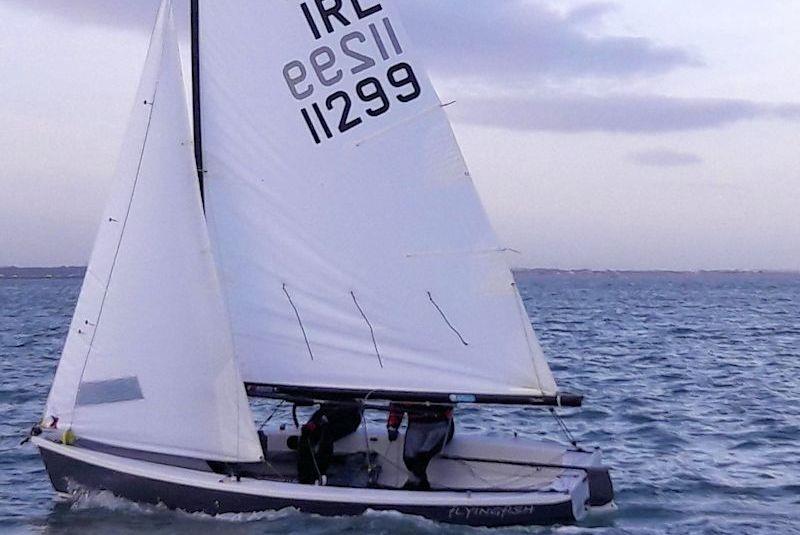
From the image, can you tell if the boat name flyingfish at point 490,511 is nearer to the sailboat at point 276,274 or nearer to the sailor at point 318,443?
the sailboat at point 276,274

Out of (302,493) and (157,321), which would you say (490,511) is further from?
(157,321)

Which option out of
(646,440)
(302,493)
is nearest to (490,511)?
(302,493)

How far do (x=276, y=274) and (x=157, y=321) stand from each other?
4.03ft

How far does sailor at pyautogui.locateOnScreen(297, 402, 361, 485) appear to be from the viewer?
1030cm

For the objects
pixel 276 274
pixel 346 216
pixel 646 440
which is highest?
pixel 346 216

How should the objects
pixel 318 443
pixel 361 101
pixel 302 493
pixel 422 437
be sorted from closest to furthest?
pixel 302 493 < pixel 361 101 < pixel 422 437 < pixel 318 443

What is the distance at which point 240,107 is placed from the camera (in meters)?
10.2

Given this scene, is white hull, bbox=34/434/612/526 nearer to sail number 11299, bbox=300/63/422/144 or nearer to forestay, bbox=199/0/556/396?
forestay, bbox=199/0/556/396

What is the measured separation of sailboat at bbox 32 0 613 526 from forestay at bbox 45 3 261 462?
19mm

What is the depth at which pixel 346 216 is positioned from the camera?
399 inches

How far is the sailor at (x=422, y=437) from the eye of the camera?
10.0 m

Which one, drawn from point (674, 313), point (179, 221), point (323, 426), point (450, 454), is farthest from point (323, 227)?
point (674, 313)

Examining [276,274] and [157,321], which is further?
[276,274]

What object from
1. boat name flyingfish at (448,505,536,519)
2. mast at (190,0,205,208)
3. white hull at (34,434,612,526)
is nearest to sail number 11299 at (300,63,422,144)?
mast at (190,0,205,208)
